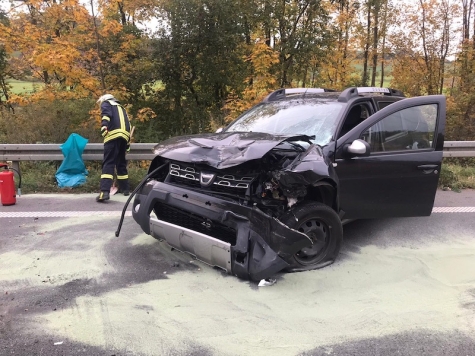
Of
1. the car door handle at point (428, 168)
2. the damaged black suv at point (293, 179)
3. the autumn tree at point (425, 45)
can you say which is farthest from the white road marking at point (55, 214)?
the autumn tree at point (425, 45)

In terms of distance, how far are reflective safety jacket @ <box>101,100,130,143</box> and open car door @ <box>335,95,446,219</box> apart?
12.7 ft

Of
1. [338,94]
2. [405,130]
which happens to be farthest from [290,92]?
[405,130]

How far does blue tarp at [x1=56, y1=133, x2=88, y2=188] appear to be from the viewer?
7074 mm

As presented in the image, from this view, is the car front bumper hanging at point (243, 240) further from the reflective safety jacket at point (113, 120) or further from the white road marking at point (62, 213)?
the reflective safety jacket at point (113, 120)

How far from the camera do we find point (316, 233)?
3.76 meters

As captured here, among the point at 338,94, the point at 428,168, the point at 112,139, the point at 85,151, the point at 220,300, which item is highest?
the point at 338,94

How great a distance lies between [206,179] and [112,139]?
353 cm

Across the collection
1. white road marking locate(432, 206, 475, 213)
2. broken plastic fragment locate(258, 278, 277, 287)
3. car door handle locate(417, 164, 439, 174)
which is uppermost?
car door handle locate(417, 164, 439, 174)

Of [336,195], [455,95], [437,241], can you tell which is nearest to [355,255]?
[336,195]

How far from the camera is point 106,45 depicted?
12.2m

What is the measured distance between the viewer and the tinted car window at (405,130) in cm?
431

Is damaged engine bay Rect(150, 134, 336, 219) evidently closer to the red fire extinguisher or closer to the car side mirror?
the car side mirror

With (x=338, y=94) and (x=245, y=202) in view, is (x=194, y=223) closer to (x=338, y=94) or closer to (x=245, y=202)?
(x=245, y=202)

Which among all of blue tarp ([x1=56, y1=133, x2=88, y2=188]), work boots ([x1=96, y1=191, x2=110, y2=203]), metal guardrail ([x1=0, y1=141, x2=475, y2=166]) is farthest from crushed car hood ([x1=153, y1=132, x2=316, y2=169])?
blue tarp ([x1=56, y1=133, x2=88, y2=188])
